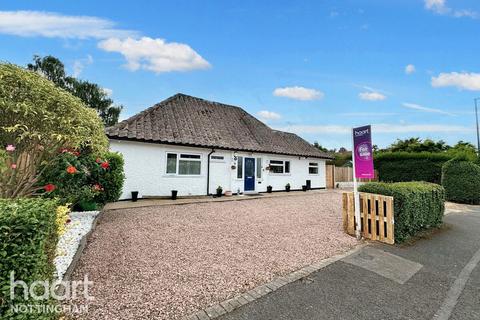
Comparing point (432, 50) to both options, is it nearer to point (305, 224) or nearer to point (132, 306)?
point (305, 224)

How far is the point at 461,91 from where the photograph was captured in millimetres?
14734

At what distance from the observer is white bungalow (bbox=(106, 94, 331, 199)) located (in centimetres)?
1091

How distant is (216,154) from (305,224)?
7158 millimetres

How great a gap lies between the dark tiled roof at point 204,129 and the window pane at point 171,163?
781mm

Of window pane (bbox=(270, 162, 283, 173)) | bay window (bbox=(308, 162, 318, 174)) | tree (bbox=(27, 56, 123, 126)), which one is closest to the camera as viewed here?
window pane (bbox=(270, 162, 283, 173))

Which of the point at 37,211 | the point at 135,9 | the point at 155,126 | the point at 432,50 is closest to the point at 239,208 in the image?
the point at 155,126

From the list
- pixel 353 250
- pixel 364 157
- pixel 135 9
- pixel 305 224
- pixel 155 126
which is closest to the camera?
pixel 353 250

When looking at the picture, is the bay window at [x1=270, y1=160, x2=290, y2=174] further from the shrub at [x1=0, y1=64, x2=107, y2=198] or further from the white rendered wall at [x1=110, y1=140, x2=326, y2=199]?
the shrub at [x1=0, y1=64, x2=107, y2=198]

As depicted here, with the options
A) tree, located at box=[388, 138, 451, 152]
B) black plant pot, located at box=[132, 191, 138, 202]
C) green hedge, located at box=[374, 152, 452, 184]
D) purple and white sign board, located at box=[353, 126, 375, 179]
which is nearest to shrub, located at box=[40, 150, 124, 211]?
black plant pot, located at box=[132, 191, 138, 202]

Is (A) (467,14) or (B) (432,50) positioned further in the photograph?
(B) (432,50)

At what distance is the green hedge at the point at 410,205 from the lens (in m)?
5.79

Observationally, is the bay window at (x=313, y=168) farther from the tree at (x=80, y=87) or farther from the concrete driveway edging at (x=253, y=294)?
the tree at (x=80, y=87)

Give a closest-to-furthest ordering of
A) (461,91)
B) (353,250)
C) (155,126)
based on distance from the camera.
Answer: (353,250) → (155,126) → (461,91)

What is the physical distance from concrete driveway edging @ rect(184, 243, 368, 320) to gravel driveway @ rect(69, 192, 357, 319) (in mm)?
108
